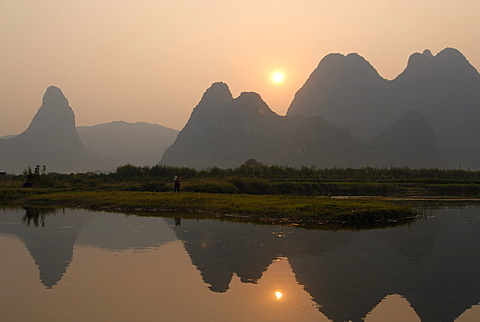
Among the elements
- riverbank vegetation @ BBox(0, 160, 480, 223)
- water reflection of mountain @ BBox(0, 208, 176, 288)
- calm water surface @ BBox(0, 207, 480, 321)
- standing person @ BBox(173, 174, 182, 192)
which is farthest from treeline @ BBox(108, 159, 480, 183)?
calm water surface @ BBox(0, 207, 480, 321)

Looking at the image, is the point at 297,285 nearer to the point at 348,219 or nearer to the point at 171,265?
the point at 171,265

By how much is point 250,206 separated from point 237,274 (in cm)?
1507

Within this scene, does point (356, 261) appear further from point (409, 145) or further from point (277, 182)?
point (409, 145)

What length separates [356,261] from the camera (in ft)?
52.1

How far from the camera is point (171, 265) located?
1544cm

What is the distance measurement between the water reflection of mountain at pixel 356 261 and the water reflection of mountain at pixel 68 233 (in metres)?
1.74

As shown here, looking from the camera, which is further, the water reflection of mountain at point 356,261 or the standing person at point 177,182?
the standing person at point 177,182

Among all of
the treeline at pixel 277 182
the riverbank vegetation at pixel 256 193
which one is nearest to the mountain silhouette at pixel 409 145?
the treeline at pixel 277 182

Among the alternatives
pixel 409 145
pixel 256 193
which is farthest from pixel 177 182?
pixel 409 145

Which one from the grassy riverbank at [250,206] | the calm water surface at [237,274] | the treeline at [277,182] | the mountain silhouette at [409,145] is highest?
the mountain silhouette at [409,145]

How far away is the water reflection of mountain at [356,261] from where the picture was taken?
1169cm

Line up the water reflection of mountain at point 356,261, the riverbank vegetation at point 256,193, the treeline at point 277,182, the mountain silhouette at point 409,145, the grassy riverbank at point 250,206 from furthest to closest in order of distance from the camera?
the mountain silhouette at point 409,145 < the treeline at point 277,182 < the riverbank vegetation at point 256,193 < the grassy riverbank at point 250,206 < the water reflection of mountain at point 356,261

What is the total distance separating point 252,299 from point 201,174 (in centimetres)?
5494

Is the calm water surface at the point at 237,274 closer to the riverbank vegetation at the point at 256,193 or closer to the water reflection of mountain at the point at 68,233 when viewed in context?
the water reflection of mountain at the point at 68,233
